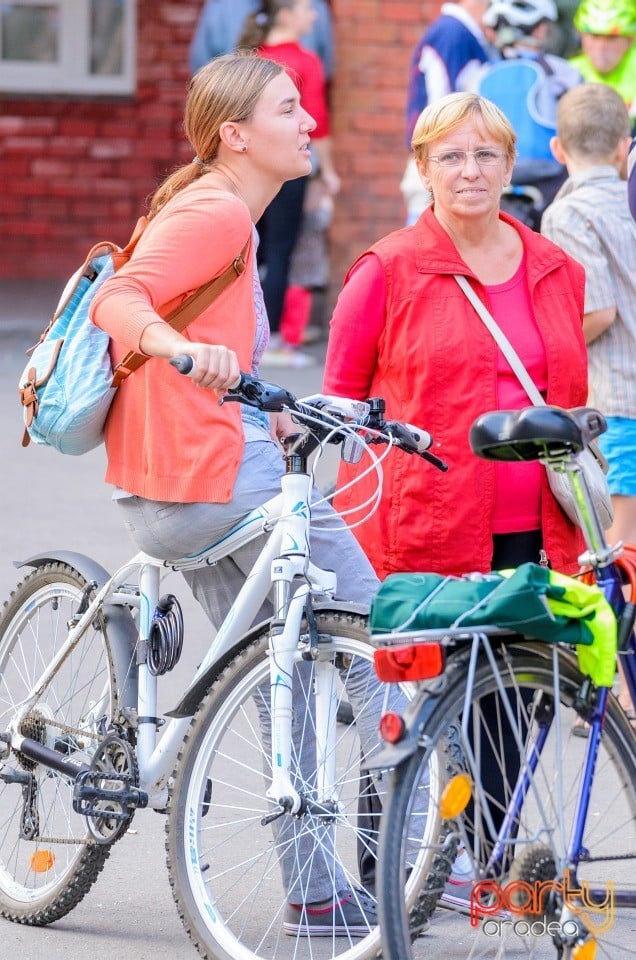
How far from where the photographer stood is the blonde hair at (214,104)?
3703 mm

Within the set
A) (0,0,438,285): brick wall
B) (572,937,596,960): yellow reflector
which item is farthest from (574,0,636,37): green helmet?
(0,0,438,285): brick wall

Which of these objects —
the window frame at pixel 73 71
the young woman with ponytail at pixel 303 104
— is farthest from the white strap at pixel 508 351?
the window frame at pixel 73 71

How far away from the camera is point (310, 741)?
361 cm

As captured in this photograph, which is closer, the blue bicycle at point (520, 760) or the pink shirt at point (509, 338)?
the blue bicycle at point (520, 760)

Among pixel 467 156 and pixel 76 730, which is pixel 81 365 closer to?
pixel 76 730

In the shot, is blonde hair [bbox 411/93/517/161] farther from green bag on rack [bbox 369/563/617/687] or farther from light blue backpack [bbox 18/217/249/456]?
green bag on rack [bbox 369/563/617/687]

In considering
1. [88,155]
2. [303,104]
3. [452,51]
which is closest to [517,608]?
[452,51]

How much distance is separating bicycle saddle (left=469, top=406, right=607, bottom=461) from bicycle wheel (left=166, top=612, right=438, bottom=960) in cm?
50

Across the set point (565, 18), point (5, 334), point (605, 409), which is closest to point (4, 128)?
point (5, 334)

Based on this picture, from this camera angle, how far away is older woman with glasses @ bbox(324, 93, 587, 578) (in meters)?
3.94

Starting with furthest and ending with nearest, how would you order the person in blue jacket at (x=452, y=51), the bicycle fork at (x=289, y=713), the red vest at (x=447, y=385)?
the person in blue jacket at (x=452, y=51), the red vest at (x=447, y=385), the bicycle fork at (x=289, y=713)

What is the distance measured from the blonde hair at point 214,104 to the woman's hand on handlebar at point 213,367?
1.97 ft

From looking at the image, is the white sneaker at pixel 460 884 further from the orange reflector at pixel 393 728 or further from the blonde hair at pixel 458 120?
the blonde hair at pixel 458 120

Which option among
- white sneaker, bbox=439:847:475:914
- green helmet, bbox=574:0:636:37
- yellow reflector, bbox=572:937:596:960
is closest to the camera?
yellow reflector, bbox=572:937:596:960
